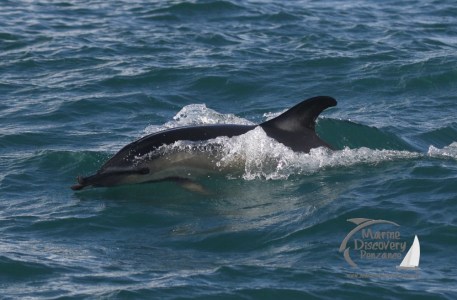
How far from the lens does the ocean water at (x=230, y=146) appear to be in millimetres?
12008

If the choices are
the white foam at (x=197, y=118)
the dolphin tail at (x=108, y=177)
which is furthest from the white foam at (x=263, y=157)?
the white foam at (x=197, y=118)

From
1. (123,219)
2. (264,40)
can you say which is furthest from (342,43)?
(123,219)

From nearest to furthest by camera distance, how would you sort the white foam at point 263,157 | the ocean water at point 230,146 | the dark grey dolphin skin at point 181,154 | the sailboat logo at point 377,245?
the ocean water at point 230,146, the sailboat logo at point 377,245, the dark grey dolphin skin at point 181,154, the white foam at point 263,157

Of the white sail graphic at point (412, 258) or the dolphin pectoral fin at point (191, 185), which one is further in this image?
the dolphin pectoral fin at point (191, 185)

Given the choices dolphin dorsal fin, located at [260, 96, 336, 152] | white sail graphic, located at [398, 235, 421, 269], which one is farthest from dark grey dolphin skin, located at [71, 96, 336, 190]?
white sail graphic, located at [398, 235, 421, 269]

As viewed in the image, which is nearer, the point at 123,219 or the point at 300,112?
the point at 123,219

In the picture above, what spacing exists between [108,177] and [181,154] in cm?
114

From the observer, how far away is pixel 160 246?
13.0 meters

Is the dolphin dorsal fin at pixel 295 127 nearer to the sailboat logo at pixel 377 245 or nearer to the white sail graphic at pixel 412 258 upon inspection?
the sailboat logo at pixel 377 245

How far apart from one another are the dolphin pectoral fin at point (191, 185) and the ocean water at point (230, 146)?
8cm

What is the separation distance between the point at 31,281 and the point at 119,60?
11.7m

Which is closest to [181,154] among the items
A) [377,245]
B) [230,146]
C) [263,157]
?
[230,146]

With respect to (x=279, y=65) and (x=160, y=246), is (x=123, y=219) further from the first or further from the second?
(x=279, y=65)

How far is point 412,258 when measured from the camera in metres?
12.2
